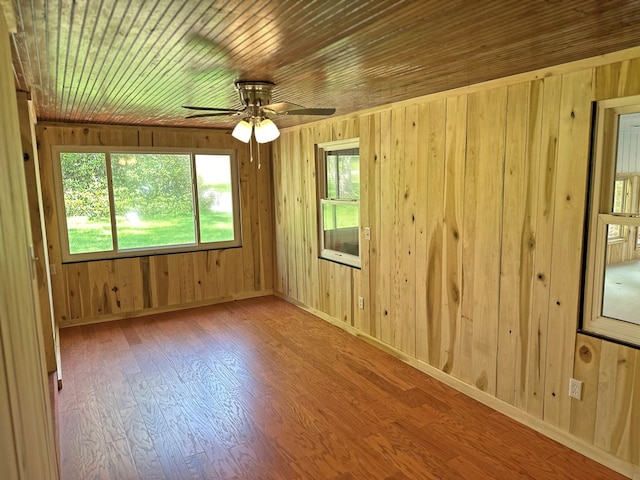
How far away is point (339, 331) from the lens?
4516mm

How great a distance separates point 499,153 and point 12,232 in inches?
106

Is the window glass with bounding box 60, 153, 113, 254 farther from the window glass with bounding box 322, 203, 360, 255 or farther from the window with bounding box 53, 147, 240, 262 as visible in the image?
the window glass with bounding box 322, 203, 360, 255

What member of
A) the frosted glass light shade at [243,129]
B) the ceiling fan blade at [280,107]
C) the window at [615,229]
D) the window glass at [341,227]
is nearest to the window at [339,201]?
the window glass at [341,227]

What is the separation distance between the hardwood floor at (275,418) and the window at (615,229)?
86cm

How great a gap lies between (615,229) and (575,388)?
3.13 ft

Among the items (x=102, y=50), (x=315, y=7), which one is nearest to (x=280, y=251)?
(x=102, y=50)

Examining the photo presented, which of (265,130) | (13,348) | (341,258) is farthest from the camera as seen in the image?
(341,258)

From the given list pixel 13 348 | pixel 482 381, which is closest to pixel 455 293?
pixel 482 381

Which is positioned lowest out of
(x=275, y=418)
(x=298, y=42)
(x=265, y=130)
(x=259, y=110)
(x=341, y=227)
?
(x=275, y=418)

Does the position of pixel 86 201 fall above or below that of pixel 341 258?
above

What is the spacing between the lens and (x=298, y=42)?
75.9 inches

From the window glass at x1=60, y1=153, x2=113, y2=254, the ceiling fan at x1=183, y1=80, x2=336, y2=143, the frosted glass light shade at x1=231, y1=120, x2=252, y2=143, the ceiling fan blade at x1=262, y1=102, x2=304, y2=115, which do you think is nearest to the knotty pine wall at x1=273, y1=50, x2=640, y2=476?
the ceiling fan at x1=183, y1=80, x2=336, y2=143

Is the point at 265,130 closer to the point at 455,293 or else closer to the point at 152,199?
the point at 455,293

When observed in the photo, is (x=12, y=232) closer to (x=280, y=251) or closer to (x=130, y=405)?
(x=130, y=405)
